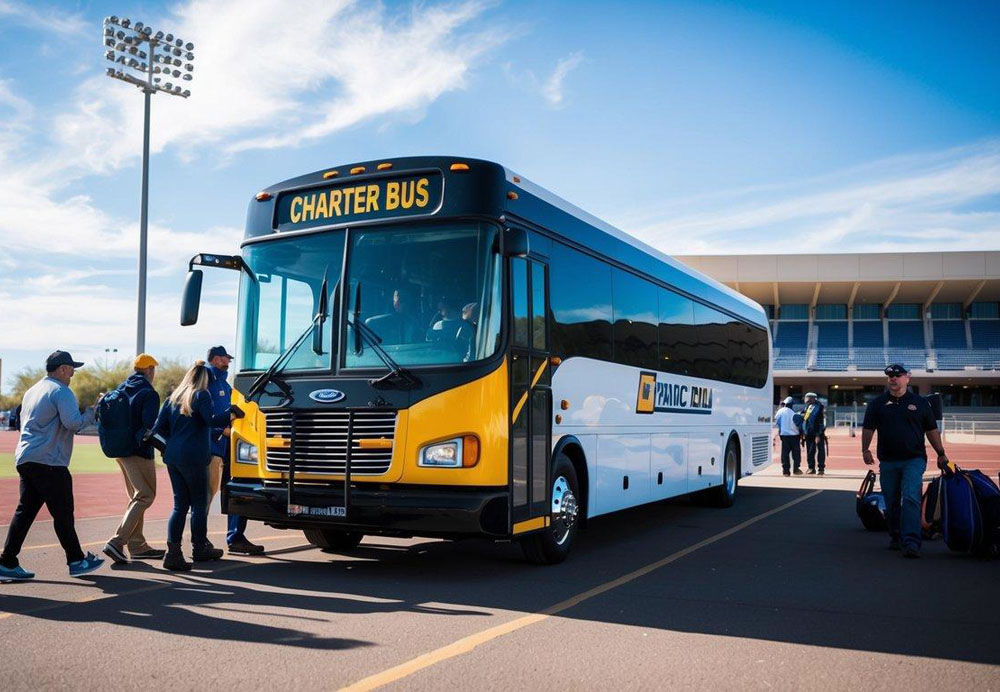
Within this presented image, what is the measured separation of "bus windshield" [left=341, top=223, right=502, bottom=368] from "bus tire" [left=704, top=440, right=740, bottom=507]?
8293mm

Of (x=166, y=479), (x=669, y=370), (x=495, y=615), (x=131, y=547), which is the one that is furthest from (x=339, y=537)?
(x=166, y=479)

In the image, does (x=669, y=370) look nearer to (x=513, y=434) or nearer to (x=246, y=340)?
(x=513, y=434)

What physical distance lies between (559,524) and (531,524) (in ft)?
2.62

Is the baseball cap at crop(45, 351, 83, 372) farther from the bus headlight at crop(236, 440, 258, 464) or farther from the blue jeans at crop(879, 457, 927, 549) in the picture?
the blue jeans at crop(879, 457, 927, 549)

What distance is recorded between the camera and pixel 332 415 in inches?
299

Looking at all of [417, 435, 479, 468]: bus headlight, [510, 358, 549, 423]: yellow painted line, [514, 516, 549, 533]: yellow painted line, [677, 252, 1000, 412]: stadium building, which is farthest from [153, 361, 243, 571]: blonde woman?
[677, 252, 1000, 412]: stadium building

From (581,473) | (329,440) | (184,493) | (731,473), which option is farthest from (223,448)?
(731,473)

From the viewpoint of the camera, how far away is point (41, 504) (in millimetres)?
7383

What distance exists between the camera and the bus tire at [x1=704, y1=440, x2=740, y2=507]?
14625 mm

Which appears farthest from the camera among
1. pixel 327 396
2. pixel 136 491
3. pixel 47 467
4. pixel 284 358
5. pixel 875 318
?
pixel 875 318

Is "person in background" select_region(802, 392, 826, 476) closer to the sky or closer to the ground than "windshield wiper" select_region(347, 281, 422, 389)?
closer to the ground

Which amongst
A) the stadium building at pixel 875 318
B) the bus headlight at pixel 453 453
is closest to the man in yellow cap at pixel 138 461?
the bus headlight at pixel 453 453

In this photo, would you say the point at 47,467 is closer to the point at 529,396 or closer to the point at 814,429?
the point at 529,396

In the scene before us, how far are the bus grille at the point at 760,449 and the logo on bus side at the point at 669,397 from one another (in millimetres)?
3450
